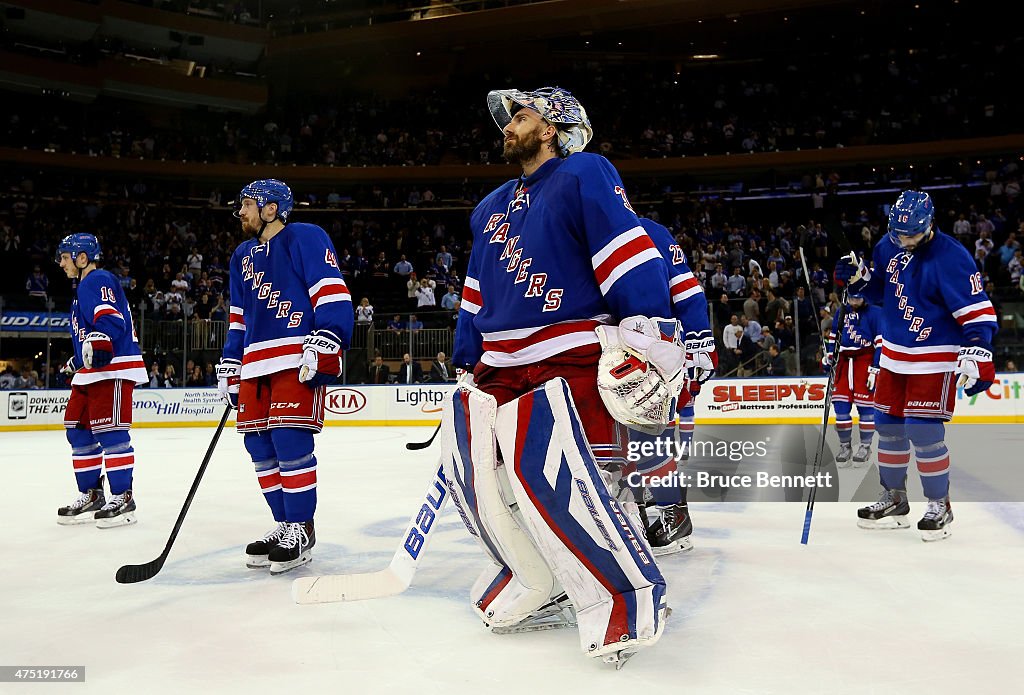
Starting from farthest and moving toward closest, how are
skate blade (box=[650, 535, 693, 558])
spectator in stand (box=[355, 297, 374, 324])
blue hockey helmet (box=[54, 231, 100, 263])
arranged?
1. spectator in stand (box=[355, 297, 374, 324])
2. blue hockey helmet (box=[54, 231, 100, 263])
3. skate blade (box=[650, 535, 693, 558])

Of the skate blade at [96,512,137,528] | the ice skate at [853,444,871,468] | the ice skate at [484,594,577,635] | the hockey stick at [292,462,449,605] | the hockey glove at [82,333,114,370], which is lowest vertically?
the ice skate at [853,444,871,468]

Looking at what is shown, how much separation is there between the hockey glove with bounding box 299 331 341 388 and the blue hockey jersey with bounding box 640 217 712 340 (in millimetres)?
1577

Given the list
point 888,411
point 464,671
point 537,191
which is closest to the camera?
point 464,671

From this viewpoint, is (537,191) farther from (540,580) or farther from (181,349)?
(181,349)

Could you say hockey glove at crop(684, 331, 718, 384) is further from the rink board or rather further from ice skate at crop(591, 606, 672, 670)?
the rink board

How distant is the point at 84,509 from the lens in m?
4.57

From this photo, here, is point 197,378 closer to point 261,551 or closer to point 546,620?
point 261,551

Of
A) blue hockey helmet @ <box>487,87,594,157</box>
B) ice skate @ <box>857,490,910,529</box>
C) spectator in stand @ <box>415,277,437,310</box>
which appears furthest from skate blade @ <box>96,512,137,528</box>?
spectator in stand @ <box>415,277,437,310</box>

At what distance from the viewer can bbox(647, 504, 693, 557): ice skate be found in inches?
141

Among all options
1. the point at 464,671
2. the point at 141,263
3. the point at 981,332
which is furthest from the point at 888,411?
the point at 141,263

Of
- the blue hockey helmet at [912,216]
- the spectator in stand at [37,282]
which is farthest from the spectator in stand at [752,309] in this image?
the spectator in stand at [37,282]

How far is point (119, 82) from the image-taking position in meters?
20.5

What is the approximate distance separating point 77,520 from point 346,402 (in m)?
7.35

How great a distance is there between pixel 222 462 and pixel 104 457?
2677 mm
